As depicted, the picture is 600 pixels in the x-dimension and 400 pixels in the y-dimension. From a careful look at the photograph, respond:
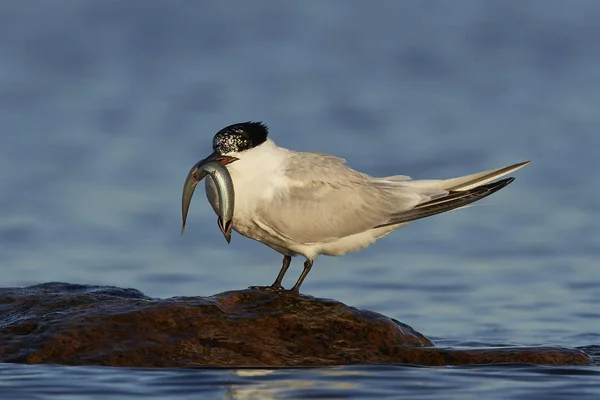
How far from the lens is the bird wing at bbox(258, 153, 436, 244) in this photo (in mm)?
7430

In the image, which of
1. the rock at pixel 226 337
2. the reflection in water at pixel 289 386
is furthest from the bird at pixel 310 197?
the reflection in water at pixel 289 386

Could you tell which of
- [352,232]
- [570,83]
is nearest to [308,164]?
[352,232]

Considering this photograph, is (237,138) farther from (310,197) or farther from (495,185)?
(495,185)

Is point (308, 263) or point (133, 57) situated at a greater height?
point (133, 57)

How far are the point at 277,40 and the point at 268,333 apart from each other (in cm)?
1080

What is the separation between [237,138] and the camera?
7578mm

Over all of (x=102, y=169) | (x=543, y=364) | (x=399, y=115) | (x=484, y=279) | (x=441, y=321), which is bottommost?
(x=543, y=364)

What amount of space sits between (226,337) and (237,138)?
1.57 m

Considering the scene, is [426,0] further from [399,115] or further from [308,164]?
[308,164]

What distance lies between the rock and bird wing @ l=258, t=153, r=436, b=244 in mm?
648

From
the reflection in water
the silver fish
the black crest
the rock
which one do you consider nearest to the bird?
the black crest

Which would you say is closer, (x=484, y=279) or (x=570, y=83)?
Answer: (x=484, y=279)

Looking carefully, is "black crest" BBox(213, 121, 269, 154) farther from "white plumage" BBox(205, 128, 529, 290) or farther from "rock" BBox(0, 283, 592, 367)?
"rock" BBox(0, 283, 592, 367)

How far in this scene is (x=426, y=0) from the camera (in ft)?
61.0
